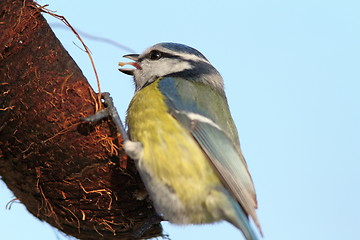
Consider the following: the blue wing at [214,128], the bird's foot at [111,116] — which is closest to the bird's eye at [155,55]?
the blue wing at [214,128]

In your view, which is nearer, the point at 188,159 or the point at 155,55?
the point at 188,159

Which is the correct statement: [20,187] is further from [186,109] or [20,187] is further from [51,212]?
[186,109]

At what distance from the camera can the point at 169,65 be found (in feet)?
11.8

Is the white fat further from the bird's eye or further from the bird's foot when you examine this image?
the bird's eye

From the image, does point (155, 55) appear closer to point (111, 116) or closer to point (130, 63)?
point (130, 63)

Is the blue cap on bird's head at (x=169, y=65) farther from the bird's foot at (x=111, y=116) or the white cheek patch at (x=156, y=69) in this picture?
the bird's foot at (x=111, y=116)

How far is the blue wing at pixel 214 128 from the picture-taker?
2.86 meters

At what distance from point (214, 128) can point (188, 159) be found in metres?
0.27

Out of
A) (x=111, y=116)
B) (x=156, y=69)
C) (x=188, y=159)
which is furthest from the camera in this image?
(x=156, y=69)

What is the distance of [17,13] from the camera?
121 inches

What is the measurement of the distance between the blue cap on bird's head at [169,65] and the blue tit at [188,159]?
317mm

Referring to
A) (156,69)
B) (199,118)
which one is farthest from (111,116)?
(156,69)

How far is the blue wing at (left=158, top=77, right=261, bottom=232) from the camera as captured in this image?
286 centimetres

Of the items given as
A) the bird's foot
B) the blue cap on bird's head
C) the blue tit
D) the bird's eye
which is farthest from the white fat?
the bird's eye
